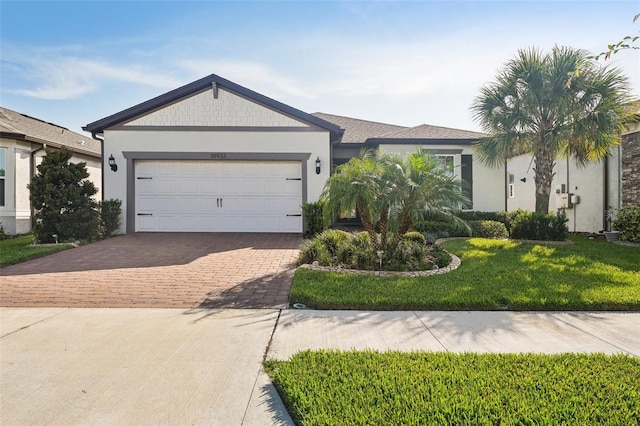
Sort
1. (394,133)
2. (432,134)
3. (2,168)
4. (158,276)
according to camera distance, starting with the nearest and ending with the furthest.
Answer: (158,276), (2,168), (432,134), (394,133)

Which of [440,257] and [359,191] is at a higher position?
[359,191]

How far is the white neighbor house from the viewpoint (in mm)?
12422

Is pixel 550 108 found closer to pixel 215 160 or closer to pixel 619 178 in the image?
pixel 619 178

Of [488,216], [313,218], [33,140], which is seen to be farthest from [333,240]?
[33,140]

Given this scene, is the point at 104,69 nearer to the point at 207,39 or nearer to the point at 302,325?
the point at 207,39

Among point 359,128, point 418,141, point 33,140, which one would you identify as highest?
point 359,128

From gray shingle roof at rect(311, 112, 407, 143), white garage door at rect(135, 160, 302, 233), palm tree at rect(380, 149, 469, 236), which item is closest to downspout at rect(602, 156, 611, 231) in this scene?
gray shingle roof at rect(311, 112, 407, 143)

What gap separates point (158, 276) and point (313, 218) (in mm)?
5759

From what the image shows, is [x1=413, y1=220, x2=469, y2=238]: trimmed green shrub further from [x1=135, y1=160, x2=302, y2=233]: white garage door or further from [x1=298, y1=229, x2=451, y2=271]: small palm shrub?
[x1=135, y1=160, x2=302, y2=233]: white garage door

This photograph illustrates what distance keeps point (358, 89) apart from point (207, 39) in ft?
16.8

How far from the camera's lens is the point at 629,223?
412 inches

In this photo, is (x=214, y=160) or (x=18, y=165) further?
(x=214, y=160)

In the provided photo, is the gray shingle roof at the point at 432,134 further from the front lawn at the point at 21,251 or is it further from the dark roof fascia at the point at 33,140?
the dark roof fascia at the point at 33,140

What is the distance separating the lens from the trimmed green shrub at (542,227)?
1009 centimetres
